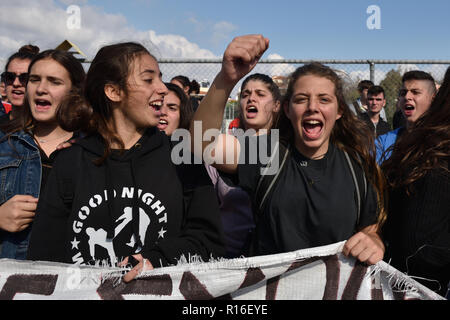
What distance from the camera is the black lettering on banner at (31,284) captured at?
1708mm

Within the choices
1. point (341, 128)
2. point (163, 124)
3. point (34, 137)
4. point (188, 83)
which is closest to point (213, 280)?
point (341, 128)

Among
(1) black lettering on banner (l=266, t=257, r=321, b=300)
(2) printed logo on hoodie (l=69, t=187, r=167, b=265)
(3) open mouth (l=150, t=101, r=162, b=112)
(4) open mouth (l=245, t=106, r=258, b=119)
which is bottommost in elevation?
(1) black lettering on banner (l=266, t=257, r=321, b=300)

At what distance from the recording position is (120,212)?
5.79ft

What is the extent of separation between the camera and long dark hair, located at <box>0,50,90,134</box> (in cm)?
208

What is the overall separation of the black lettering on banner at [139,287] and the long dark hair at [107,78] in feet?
2.23

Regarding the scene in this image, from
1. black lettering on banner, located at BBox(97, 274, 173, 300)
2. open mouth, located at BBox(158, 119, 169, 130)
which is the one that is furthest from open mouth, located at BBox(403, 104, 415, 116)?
black lettering on banner, located at BBox(97, 274, 173, 300)

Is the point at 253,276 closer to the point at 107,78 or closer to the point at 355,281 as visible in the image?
the point at 355,281

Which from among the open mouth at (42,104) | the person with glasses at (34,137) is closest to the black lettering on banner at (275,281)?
the person with glasses at (34,137)

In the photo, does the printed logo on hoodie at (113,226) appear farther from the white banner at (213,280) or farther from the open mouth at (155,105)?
Answer: the open mouth at (155,105)

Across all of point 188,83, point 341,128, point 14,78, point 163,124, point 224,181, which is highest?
point 188,83

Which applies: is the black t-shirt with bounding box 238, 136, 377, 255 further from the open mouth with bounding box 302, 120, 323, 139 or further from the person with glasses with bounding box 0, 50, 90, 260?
the person with glasses with bounding box 0, 50, 90, 260

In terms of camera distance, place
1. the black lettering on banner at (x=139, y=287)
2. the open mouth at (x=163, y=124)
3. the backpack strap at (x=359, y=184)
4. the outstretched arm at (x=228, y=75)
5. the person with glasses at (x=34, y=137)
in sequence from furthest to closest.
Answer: the open mouth at (x=163, y=124)
the person with glasses at (x=34, y=137)
the backpack strap at (x=359, y=184)
the black lettering on banner at (x=139, y=287)
the outstretched arm at (x=228, y=75)

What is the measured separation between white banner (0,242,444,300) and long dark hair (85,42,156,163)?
67 cm

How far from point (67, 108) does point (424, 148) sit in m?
1.89
